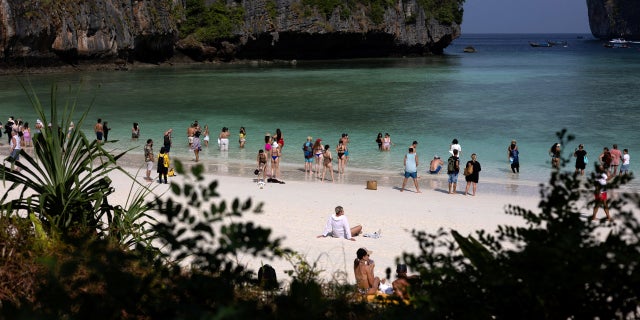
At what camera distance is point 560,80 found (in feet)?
207

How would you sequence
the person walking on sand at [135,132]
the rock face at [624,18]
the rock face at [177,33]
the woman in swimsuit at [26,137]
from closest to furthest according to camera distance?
the woman in swimsuit at [26,137]
the person walking on sand at [135,132]
the rock face at [177,33]
the rock face at [624,18]

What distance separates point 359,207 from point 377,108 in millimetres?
25558

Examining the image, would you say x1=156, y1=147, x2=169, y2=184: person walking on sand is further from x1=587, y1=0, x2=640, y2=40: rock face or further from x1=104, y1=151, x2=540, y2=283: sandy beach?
x1=587, y1=0, x2=640, y2=40: rock face

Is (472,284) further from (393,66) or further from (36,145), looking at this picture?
(393,66)

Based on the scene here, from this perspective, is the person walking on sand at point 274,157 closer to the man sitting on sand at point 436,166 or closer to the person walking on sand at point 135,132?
the man sitting on sand at point 436,166

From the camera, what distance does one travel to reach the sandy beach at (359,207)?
40.0ft

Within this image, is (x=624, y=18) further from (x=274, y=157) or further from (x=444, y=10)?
(x=274, y=157)

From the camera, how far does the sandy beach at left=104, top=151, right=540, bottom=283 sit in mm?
12195

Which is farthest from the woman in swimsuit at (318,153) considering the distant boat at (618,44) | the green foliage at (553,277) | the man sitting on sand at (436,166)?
the distant boat at (618,44)

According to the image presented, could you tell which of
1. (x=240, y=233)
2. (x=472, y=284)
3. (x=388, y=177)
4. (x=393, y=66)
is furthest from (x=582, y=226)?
(x=393, y=66)

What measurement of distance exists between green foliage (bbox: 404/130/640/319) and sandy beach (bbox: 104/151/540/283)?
625cm

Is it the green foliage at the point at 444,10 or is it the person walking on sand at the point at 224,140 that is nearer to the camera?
the person walking on sand at the point at 224,140

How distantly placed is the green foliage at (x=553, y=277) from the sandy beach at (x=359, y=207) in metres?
6.25

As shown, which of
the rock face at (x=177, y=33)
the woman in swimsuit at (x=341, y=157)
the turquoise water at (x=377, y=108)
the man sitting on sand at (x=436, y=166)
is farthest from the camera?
the rock face at (x=177, y=33)
